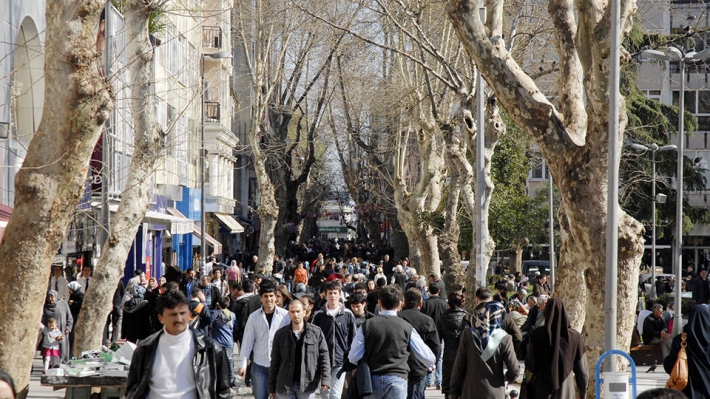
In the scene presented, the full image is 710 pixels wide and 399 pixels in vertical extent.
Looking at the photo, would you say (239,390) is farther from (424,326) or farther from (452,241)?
(452,241)

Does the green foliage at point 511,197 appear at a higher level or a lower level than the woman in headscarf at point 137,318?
higher

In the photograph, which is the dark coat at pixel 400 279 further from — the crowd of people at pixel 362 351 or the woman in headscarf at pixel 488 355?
the woman in headscarf at pixel 488 355

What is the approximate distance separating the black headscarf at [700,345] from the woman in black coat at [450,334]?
3.03 m

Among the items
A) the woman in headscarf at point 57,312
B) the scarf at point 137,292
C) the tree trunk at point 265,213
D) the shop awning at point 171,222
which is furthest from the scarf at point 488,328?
the tree trunk at point 265,213

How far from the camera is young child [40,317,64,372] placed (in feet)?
51.4

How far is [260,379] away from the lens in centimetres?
1027

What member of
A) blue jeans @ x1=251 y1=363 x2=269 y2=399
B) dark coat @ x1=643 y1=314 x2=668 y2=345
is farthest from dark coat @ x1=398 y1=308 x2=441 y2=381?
dark coat @ x1=643 y1=314 x2=668 y2=345

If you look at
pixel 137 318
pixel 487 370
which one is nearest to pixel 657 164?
pixel 137 318

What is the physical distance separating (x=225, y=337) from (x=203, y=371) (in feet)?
20.4

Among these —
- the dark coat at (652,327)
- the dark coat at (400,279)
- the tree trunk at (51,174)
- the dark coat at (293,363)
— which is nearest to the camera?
the tree trunk at (51,174)

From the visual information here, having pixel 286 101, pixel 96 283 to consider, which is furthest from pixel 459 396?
pixel 286 101

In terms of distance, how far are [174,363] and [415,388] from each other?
342 cm

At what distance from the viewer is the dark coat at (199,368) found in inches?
266

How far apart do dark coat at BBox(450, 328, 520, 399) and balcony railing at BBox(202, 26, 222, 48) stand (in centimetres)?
4174
